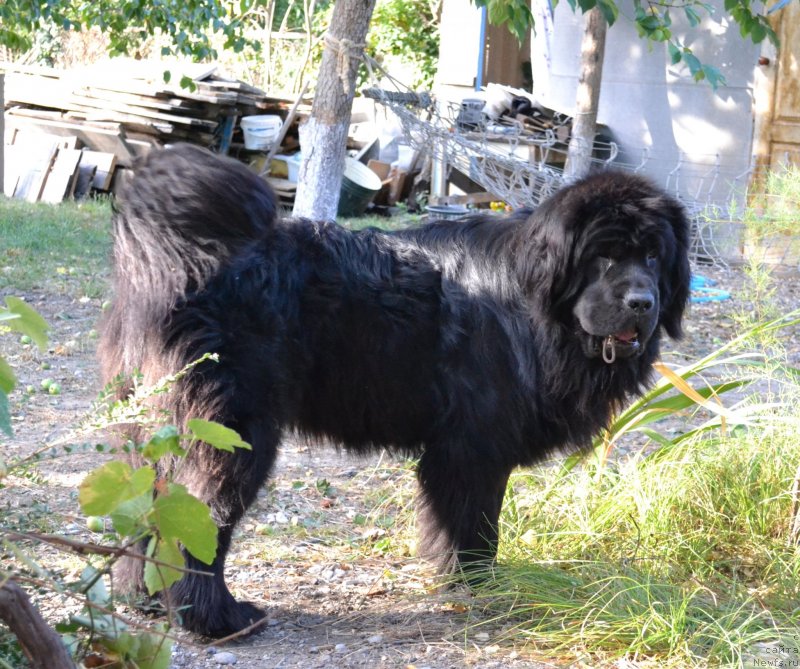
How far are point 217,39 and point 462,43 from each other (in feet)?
22.1

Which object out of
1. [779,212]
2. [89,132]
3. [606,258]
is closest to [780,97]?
[779,212]

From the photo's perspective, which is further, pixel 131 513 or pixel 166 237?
pixel 166 237

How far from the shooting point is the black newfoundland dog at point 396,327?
9.37ft

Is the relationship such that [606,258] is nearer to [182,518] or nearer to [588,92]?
[182,518]

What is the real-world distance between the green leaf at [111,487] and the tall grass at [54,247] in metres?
5.23

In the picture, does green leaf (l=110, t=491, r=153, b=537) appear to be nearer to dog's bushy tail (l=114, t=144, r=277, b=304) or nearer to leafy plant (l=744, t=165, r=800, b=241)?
dog's bushy tail (l=114, t=144, r=277, b=304)

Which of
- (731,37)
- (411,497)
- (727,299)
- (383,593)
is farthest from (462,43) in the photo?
(383,593)

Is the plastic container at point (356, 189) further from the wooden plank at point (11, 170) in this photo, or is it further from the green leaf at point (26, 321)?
the green leaf at point (26, 321)

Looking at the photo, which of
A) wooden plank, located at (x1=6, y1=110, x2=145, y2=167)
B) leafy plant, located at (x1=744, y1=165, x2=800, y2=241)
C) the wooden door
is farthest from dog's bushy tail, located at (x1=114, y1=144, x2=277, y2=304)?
wooden plank, located at (x1=6, y1=110, x2=145, y2=167)

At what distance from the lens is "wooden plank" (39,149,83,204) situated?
10.9m

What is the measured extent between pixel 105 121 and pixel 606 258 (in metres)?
9.89

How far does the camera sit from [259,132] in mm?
11852

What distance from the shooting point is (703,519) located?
3467 mm

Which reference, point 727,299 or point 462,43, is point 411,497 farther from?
point 462,43
